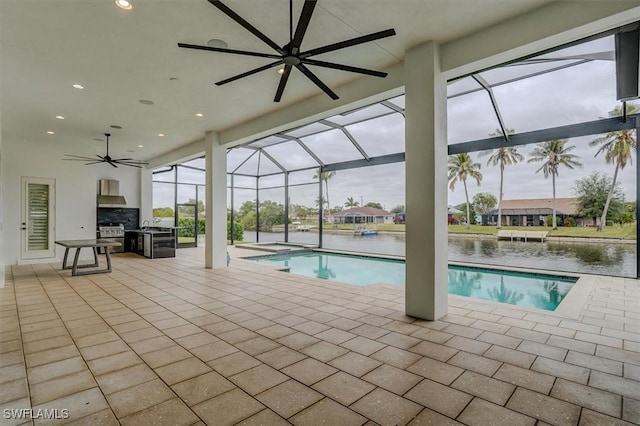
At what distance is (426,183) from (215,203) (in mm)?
4990

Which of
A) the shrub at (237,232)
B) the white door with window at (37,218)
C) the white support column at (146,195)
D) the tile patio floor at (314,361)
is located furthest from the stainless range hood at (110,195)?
the tile patio floor at (314,361)

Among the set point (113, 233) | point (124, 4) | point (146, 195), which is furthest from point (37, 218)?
point (124, 4)

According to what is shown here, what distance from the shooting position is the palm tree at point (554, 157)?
604 centimetres

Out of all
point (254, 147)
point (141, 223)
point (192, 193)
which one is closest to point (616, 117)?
point (254, 147)

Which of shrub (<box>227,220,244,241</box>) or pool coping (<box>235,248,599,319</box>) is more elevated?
shrub (<box>227,220,244,241</box>)

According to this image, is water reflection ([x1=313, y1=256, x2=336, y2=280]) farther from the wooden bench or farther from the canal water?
the wooden bench

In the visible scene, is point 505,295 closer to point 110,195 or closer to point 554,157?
point 554,157

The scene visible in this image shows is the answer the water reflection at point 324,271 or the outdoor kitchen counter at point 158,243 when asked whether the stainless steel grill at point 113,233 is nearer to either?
the outdoor kitchen counter at point 158,243

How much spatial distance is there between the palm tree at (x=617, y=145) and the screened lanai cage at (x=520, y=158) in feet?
0.07

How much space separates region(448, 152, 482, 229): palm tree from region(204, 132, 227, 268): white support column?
17.2ft

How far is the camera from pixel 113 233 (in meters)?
9.90

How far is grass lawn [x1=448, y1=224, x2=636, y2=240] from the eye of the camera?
18.0ft

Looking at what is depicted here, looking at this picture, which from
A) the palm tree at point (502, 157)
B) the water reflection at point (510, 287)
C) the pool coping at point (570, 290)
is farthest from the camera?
the palm tree at point (502, 157)

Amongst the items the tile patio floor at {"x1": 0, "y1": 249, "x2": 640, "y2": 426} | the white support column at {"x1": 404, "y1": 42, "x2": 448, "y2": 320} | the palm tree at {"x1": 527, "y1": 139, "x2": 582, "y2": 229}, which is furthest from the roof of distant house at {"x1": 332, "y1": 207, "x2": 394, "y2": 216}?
the white support column at {"x1": 404, "y1": 42, "x2": 448, "y2": 320}
